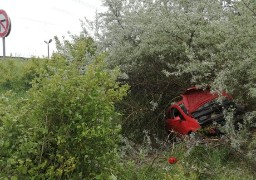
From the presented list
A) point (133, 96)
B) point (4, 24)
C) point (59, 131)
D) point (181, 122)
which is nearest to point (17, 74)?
point (4, 24)

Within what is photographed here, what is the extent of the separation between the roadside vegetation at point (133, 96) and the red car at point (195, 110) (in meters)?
0.18

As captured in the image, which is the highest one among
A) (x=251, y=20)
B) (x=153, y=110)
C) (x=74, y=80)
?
(x=251, y=20)

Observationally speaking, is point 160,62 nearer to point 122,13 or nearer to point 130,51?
point 130,51

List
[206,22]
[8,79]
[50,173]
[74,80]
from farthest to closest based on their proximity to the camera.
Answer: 1. [8,79]
2. [206,22]
3. [74,80]
4. [50,173]

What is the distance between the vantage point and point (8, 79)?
1030 centimetres

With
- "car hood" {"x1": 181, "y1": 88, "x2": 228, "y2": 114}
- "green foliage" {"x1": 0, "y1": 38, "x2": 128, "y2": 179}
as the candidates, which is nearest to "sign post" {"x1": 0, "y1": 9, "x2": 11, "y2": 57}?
"car hood" {"x1": 181, "y1": 88, "x2": 228, "y2": 114}

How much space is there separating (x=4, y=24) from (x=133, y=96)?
4814mm

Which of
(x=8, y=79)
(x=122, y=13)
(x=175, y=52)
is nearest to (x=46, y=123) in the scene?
(x=175, y=52)

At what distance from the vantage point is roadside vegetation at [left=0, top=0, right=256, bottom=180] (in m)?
3.57

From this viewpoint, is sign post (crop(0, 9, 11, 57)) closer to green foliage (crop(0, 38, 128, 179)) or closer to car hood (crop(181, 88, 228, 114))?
car hood (crop(181, 88, 228, 114))

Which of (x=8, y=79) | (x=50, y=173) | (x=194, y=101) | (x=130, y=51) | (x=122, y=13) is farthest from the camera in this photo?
(x=8, y=79)

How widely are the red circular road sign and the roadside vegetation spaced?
2.99ft

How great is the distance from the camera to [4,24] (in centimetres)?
1070

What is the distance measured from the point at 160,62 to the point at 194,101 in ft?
4.16
